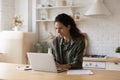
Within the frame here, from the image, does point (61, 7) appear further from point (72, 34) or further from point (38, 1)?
point (72, 34)

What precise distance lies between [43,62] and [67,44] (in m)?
0.49

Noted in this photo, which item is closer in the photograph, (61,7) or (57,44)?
(57,44)

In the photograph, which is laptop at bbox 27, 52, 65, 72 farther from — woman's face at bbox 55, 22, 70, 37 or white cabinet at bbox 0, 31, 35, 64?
white cabinet at bbox 0, 31, 35, 64

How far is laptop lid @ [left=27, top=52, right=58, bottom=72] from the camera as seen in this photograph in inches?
93.2

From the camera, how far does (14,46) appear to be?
4461 millimetres

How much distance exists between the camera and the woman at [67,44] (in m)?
2.65

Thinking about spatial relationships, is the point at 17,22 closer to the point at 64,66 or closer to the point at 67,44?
the point at 67,44

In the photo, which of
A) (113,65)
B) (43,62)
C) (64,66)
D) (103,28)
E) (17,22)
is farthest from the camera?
(17,22)

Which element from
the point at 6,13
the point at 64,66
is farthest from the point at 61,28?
the point at 6,13

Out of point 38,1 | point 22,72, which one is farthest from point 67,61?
point 38,1

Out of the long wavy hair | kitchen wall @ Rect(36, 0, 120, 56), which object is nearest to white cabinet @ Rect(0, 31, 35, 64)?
kitchen wall @ Rect(36, 0, 120, 56)

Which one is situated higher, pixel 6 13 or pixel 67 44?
pixel 6 13

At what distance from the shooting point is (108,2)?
438 centimetres

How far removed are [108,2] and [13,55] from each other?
205cm
